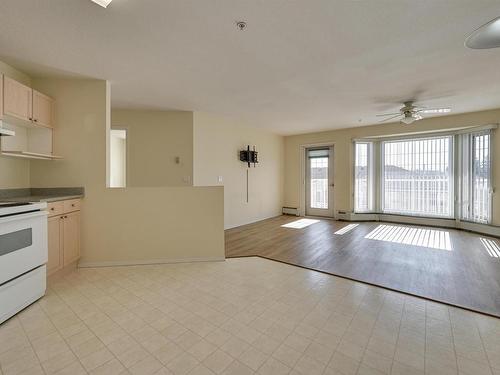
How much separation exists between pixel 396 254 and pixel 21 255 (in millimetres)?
4574

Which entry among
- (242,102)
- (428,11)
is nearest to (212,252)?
(242,102)

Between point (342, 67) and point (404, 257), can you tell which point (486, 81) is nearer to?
point (342, 67)

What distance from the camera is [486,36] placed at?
2.06 metres

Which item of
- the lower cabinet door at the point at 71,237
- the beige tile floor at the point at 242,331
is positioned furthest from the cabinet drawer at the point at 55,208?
the beige tile floor at the point at 242,331

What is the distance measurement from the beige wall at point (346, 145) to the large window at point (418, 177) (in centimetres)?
46

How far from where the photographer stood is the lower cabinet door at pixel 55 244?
2650 mm

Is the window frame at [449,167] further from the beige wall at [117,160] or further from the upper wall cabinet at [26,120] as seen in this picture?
the beige wall at [117,160]

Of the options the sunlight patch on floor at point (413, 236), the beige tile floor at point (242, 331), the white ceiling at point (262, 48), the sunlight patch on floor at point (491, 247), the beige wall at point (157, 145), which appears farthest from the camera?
the beige wall at point (157, 145)

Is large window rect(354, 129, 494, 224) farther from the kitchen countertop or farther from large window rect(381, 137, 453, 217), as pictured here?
the kitchen countertop

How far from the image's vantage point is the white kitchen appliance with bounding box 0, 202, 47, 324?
6.57ft

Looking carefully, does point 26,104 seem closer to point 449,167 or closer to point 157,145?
point 157,145

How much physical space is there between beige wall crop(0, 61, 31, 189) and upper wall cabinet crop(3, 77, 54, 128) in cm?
34

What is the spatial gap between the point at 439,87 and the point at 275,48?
2823 mm

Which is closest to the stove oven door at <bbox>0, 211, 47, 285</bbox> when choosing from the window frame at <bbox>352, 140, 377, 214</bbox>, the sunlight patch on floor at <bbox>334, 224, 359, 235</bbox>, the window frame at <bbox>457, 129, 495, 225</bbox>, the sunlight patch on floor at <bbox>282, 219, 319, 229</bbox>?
the sunlight patch on floor at <bbox>282, 219, 319, 229</bbox>
